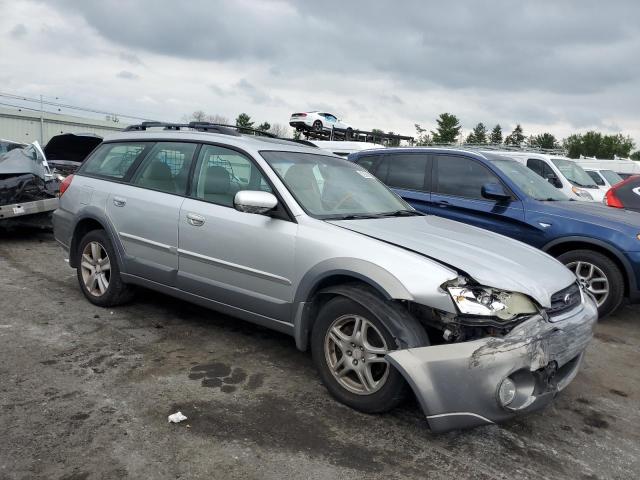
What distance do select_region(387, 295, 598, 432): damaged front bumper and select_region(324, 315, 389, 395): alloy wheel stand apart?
9.5 inches

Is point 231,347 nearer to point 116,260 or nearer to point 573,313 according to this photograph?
point 116,260

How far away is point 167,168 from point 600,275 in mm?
4355

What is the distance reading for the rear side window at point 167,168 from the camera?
4461mm

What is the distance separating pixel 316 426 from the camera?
3.12 metres

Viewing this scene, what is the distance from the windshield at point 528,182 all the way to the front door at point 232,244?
3.60m

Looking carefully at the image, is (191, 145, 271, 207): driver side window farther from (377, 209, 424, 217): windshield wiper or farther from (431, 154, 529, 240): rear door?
(431, 154, 529, 240): rear door

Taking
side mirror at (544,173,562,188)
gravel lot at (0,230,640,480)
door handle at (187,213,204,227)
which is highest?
side mirror at (544,173,562,188)

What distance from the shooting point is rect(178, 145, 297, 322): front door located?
3.68 m

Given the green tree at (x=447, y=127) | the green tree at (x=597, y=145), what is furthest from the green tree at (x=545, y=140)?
the green tree at (x=447, y=127)

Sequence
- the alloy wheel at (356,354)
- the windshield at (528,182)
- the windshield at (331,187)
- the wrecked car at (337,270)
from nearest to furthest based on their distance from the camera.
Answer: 1. the wrecked car at (337,270)
2. the alloy wheel at (356,354)
3. the windshield at (331,187)
4. the windshield at (528,182)

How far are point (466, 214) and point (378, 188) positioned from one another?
79.7 inches

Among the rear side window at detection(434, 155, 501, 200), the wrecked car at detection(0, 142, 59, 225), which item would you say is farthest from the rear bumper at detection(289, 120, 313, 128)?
the rear side window at detection(434, 155, 501, 200)

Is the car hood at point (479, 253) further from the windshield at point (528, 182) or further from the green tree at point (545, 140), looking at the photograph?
the green tree at point (545, 140)

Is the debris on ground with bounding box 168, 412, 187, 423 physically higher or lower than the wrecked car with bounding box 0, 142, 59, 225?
lower
